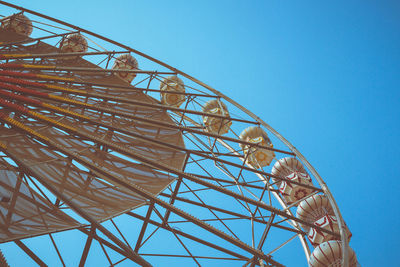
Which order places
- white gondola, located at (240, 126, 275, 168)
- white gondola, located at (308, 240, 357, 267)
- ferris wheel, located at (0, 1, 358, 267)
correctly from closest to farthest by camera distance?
ferris wheel, located at (0, 1, 358, 267) → white gondola, located at (308, 240, 357, 267) → white gondola, located at (240, 126, 275, 168)

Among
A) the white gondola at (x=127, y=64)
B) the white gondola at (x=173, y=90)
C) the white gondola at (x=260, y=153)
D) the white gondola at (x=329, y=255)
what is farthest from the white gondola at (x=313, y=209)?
the white gondola at (x=127, y=64)

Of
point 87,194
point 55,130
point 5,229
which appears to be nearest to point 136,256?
point 5,229

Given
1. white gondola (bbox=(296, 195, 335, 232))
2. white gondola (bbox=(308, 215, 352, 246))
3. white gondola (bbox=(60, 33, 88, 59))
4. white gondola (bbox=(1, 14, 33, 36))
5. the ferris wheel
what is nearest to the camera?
the ferris wheel

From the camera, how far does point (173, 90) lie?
69.2 ft

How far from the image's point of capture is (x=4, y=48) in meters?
19.2

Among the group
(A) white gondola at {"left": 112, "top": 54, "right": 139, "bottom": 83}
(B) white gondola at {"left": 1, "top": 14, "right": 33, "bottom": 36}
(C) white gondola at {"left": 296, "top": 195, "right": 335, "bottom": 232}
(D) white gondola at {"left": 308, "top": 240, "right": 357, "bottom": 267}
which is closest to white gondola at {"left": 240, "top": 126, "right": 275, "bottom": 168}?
(C) white gondola at {"left": 296, "top": 195, "right": 335, "bottom": 232}

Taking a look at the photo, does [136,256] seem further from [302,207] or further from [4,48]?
[4,48]

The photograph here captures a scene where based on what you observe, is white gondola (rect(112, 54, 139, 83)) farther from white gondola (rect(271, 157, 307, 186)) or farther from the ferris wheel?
white gondola (rect(271, 157, 307, 186))

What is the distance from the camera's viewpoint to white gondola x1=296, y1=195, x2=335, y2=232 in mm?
14906

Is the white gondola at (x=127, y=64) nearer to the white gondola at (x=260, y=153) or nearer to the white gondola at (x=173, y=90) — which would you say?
the white gondola at (x=173, y=90)

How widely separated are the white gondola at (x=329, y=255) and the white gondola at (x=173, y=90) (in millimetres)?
11605

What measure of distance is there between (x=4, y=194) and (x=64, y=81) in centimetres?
695

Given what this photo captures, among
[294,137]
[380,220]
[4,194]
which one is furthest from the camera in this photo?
[294,137]

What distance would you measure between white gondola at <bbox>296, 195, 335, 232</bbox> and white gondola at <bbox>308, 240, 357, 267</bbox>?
2.76 meters
